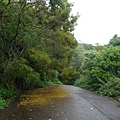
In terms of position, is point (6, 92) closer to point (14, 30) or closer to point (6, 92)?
point (6, 92)

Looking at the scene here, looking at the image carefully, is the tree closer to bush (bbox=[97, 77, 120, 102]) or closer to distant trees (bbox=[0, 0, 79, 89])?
distant trees (bbox=[0, 0, 79, 89])

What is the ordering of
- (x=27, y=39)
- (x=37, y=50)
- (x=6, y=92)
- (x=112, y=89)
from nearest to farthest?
1. (x=6, y=92)
2. (x=27, y=39)
3. (x=112, y=89)
4. (x=37, y=50)

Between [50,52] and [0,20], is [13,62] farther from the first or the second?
[50,52]

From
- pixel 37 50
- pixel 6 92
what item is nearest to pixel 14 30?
pixel 6 92

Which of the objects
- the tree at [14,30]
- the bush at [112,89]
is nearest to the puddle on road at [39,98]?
the tree at [14,30]

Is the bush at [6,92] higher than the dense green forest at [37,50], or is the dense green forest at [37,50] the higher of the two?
the dense green forest at [37,50]

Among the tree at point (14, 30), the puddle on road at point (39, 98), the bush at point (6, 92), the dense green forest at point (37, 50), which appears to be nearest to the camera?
the puddle on road at point (39, 98)

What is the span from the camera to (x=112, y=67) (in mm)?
14906

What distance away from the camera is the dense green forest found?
425 inches

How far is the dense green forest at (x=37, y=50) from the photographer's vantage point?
35.4 feet

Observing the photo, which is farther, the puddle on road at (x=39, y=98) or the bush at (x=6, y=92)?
the bush at (x=6, y=92)

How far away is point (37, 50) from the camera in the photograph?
14906 millimetres

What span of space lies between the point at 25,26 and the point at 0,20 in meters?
1.43

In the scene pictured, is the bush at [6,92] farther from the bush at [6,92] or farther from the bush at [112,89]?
the bush at [112,89]
